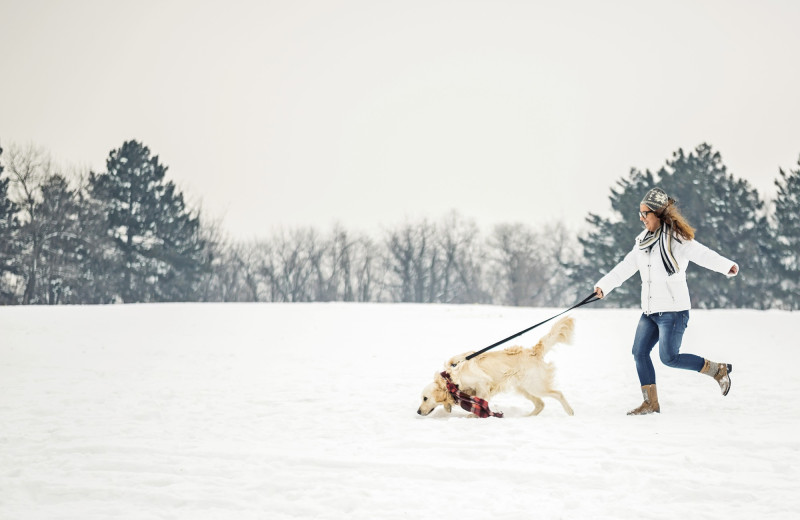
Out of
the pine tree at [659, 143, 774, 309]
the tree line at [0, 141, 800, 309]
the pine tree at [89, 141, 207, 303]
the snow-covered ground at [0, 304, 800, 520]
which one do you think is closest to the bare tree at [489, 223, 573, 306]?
the tree line at [0, 141, 800, 309]

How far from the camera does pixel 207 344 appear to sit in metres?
13.3

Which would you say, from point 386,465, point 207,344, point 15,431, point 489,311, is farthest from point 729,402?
point 489,311

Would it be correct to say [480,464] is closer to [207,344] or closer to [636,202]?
[207,344]

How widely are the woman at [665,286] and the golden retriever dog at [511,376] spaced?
26.8 inches

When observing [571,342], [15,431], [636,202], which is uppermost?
[636,202]

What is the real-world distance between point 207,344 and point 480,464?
410 inches

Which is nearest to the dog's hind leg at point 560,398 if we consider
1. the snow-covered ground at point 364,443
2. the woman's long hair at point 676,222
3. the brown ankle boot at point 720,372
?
the snow-covered ground at point 364,443

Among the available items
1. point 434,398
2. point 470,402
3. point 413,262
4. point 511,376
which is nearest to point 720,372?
point 511,376

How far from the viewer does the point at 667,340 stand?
557cm

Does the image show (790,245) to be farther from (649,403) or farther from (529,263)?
(649,403)

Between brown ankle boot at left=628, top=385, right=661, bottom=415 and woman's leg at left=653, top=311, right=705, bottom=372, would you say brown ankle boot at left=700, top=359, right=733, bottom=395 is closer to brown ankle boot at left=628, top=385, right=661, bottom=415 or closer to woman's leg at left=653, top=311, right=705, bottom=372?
woman's leg at left=653, top=311, right=705, bottom=372

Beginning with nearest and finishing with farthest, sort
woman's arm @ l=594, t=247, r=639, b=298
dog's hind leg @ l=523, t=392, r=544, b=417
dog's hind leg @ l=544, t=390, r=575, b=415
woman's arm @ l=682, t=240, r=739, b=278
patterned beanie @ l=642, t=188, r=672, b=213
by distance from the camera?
woman's arm @ l=682, t=240, r=739, b=278 < patterned beanie @ l=642, t=188, r=672, b=213 < woman's arm @ l=594, t=247, r=639, b=298 < dog's hind leg @ l=544, t=390, r=575, b=415 < dog's hind leg @ l=523, t=392, r=544, b=417

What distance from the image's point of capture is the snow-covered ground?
3463mm

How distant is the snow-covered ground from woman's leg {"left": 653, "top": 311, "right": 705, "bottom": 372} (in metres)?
0.53
